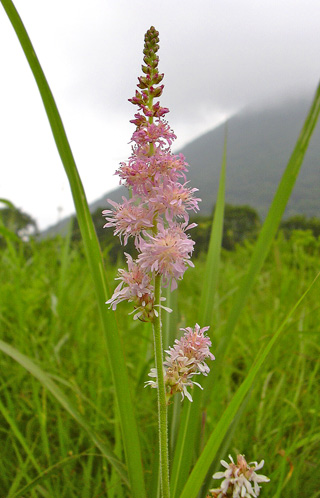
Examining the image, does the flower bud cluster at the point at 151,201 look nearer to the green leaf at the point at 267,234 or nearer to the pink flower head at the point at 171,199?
the pink flower head at the point at 171,199

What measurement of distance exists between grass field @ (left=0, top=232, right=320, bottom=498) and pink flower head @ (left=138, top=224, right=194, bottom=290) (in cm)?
46

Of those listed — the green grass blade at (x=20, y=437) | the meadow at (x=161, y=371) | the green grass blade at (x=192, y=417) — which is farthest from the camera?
the green grass blade at (x=20, y=437)

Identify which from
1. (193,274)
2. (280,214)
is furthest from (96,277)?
(193,274)

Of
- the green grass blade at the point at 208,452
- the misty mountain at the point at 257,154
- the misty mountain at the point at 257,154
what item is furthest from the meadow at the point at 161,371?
→ the misty mountain at the point at 257,154

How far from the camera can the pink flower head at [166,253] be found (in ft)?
3.59

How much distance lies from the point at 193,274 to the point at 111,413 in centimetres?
516

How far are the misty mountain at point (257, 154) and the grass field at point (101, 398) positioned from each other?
208 feet

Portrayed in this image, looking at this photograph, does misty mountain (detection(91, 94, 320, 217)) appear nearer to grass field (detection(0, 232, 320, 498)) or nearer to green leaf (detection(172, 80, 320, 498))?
→ grass field (detection(0, 232, 320, 498))

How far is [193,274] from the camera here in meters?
7.77

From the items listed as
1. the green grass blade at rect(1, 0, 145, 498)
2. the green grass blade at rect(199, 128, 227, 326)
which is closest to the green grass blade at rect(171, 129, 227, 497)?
the green grass blade at rect(199, 128, 227, 326)

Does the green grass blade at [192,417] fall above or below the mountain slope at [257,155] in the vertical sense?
below

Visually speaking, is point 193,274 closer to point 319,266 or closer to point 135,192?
point 319,266

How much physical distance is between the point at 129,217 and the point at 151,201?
0.08 metres

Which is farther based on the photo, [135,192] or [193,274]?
[193,274]
